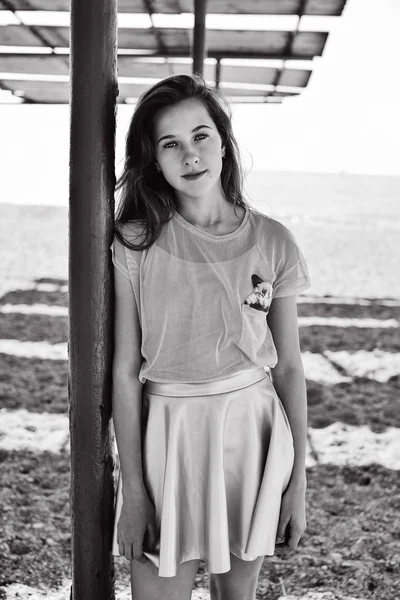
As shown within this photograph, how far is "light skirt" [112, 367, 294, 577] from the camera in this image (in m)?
1.84

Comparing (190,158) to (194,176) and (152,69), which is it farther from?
(152,69)

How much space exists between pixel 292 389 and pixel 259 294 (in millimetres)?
339

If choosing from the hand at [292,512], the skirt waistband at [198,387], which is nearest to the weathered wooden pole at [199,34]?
the skirt waistband at [198,387]

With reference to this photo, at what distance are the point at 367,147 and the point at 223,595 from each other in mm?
52858

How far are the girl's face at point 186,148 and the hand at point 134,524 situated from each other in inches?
34.3

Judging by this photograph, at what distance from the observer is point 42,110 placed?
170ft

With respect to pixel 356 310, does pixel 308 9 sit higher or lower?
higher

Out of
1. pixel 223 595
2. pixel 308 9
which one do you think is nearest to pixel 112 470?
pixel 223 595

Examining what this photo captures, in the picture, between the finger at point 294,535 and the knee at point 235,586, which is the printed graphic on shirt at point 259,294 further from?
the knee at point 235,586

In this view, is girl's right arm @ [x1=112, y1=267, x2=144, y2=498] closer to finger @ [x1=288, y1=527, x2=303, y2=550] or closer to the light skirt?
the light skirt

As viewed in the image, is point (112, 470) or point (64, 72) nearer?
point (112, 470)

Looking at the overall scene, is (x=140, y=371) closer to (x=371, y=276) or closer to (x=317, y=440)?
(x=317, y=440)

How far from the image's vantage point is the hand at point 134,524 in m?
1.86

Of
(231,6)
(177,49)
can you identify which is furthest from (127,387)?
(177,49)
